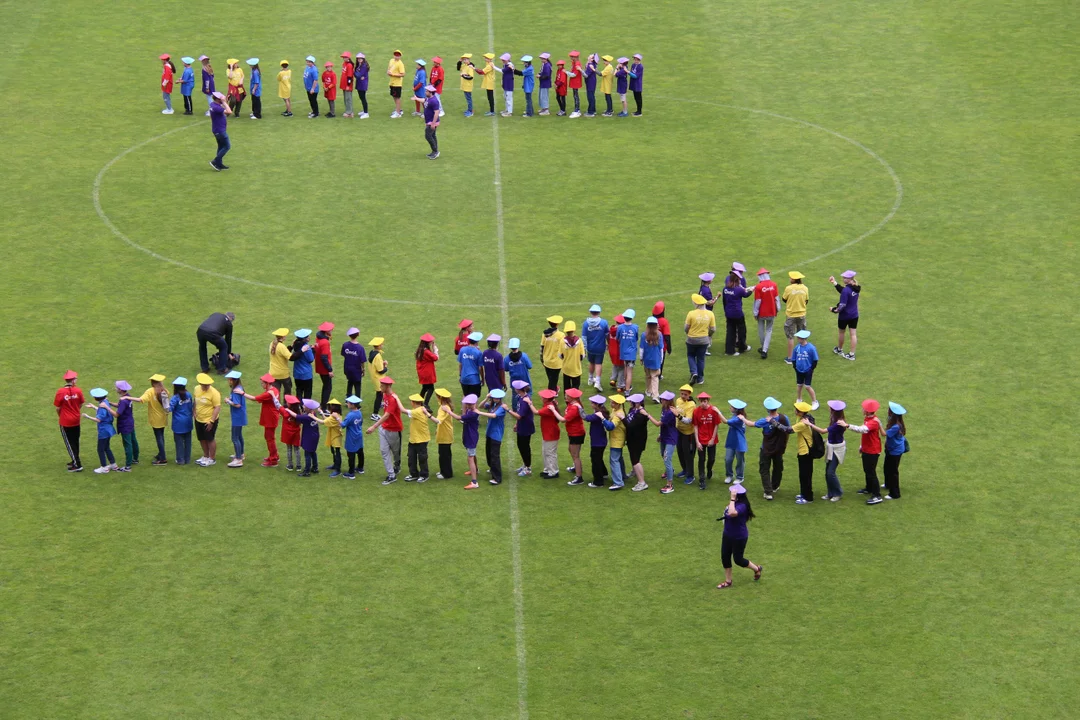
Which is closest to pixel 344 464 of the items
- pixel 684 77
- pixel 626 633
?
pixel 626 633

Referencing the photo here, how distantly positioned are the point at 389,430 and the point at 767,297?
971 cm

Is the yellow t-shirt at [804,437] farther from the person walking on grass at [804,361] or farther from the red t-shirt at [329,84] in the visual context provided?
the red t-shirt at [329,84]

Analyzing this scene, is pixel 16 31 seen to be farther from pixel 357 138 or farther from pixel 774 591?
pixel 774 591

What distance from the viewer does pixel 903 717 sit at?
21.2 meters

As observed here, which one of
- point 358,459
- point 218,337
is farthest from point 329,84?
point 358,459

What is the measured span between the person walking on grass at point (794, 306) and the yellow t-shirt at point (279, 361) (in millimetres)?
11162

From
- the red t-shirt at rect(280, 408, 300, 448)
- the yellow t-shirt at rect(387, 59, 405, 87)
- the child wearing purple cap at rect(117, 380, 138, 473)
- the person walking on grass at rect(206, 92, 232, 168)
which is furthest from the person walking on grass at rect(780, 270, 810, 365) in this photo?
the yellow t-shirt at rect(387, 59, 405, 87)

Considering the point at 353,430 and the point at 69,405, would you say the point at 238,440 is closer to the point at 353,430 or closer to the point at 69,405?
the point at 353,430

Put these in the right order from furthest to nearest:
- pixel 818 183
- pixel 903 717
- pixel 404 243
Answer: pixel 818 183 → pixel 404 243 → pixel 903 717

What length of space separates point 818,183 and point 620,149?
6.20 m

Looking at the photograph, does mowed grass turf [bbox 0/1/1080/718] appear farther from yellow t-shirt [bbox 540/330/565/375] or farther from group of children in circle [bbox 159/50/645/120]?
yellow t-shirt [bbox 540/330/565/375]

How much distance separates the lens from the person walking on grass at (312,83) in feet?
150

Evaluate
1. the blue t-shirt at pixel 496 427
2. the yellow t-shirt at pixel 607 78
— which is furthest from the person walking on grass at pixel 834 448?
the yellow t-shirt at pixel 607 78

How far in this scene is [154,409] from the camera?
28.3 m
